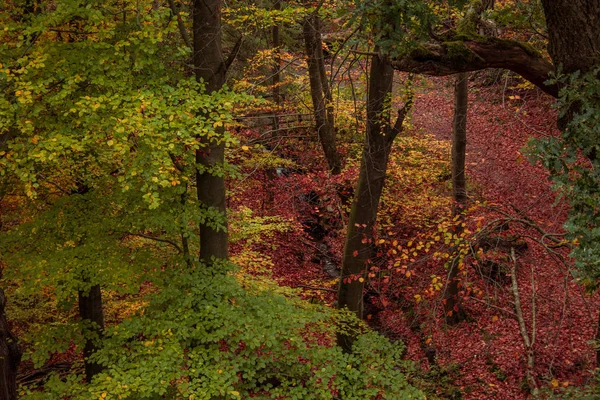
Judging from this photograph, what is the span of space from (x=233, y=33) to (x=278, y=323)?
15368 mm

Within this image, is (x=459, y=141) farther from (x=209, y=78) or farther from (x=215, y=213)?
(x=215, y=213)

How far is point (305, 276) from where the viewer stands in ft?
50.3

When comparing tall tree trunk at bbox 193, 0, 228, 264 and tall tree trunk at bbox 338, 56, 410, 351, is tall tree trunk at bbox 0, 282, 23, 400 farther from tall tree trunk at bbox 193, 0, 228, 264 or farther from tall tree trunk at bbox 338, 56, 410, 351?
tall tree trunk at bbox 338, 56, 410, 351

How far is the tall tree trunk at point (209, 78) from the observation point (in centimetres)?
820

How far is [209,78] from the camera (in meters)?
8.34

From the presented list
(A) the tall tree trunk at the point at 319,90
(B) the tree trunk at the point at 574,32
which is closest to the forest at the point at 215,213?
(B) the tree trunk at the point at 574,32

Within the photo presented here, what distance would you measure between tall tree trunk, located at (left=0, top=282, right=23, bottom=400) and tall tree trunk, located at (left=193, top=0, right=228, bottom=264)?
→ 9.79 feet

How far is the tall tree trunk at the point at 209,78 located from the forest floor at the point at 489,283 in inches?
133

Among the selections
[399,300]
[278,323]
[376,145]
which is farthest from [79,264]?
[399,300]

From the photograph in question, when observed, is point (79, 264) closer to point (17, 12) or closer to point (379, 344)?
point (17, 12)

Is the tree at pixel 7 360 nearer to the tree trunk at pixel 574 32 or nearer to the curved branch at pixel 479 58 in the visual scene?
the curved branch at pixel 479 58

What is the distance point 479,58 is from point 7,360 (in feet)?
23.9

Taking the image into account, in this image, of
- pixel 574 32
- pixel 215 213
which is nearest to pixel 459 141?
pixel 215 213

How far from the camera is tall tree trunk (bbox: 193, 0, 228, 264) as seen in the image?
820cm
